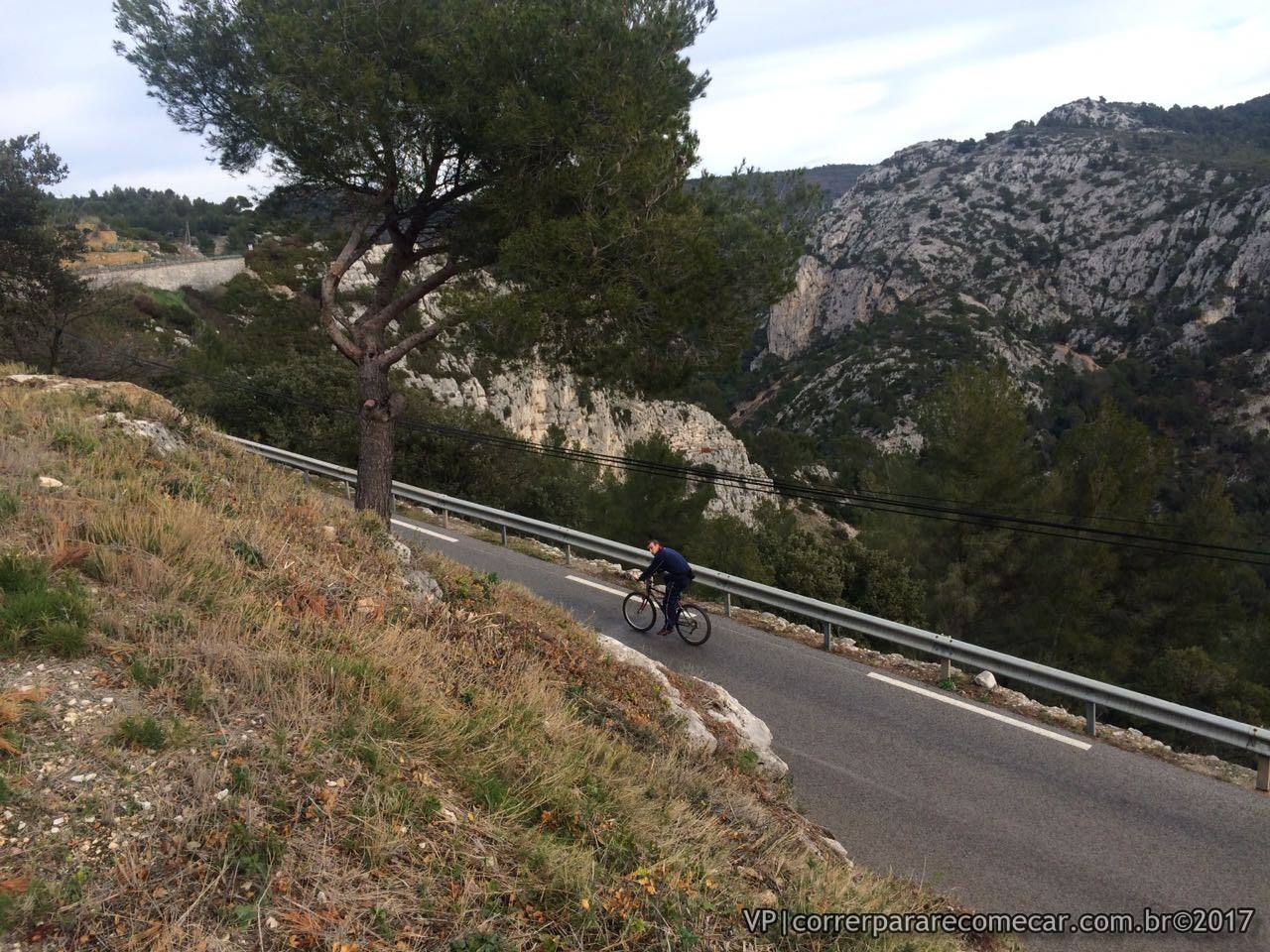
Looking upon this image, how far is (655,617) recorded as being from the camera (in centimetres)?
1131

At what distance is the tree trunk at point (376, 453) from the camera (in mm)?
12188

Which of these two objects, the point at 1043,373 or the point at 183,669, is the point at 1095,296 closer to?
the point at 1043,373

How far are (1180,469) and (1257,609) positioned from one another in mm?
21639

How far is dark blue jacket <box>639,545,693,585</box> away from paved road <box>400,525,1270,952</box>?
1.29m

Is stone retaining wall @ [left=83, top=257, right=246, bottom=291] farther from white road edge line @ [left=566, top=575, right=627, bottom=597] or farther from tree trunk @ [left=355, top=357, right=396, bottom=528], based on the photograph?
white road edge line @ [left=566, top=575, right=627, bottom=597]

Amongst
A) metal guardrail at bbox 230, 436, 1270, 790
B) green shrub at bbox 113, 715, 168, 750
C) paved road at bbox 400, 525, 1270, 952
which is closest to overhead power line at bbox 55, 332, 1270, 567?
metal guardrail at bbox 230, 436, 1270, 790

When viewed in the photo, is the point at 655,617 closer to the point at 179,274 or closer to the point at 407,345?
the point at 407,345

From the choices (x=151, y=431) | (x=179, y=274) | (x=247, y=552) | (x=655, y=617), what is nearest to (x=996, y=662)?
(x=655, y=617)

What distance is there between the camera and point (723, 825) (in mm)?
4961

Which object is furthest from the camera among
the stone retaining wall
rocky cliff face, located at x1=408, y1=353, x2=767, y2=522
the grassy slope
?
rocky cliff face, located at x1=408, y1=353, x2=767, y2=522

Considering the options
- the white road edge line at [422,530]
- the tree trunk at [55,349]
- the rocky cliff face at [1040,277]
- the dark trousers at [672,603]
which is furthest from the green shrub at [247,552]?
the rocky cliff face at [1040,277]

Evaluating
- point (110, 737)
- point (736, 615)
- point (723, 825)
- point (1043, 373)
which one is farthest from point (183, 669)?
point (1043, 373)

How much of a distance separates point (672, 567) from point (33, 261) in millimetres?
22139

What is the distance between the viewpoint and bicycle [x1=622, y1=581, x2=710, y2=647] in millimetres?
10938
